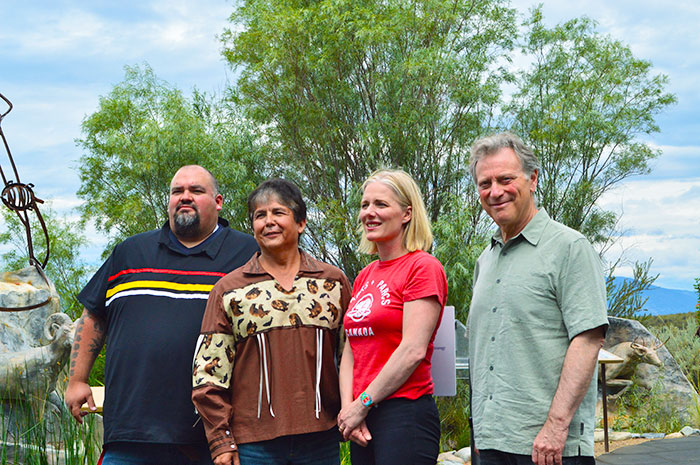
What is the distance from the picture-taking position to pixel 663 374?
999cm

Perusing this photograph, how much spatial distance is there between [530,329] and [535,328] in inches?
0.6

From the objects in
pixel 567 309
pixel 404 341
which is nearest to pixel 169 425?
pixel 404 341

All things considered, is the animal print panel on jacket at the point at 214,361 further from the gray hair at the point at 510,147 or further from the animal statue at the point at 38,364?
the animal statue at the point at 38,364

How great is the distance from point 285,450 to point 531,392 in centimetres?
84

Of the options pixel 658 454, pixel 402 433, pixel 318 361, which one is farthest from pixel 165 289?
pixel 658 454

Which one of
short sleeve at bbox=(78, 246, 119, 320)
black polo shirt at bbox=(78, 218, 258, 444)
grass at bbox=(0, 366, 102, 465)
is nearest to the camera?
black polo shirt at bbox=(78, 218, 258, 444)

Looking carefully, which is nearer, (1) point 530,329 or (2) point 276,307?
(1) point 530,329

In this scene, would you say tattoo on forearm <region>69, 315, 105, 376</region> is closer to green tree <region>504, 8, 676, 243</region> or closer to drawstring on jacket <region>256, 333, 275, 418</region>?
drawstring on jacket <region>256, 333, 275, 418</region>

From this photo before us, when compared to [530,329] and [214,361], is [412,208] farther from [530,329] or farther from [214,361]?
[214,361]

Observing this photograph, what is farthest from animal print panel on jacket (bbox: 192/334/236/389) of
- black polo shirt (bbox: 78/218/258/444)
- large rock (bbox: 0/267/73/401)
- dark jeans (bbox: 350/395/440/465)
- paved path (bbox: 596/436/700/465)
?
paved path (bbox: 596/436/700/465)

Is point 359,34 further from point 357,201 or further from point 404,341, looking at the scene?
point 404,341

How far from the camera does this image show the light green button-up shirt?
2.05 m

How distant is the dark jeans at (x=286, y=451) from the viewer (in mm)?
2379

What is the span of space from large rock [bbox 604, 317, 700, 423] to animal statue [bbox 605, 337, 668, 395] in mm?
107
